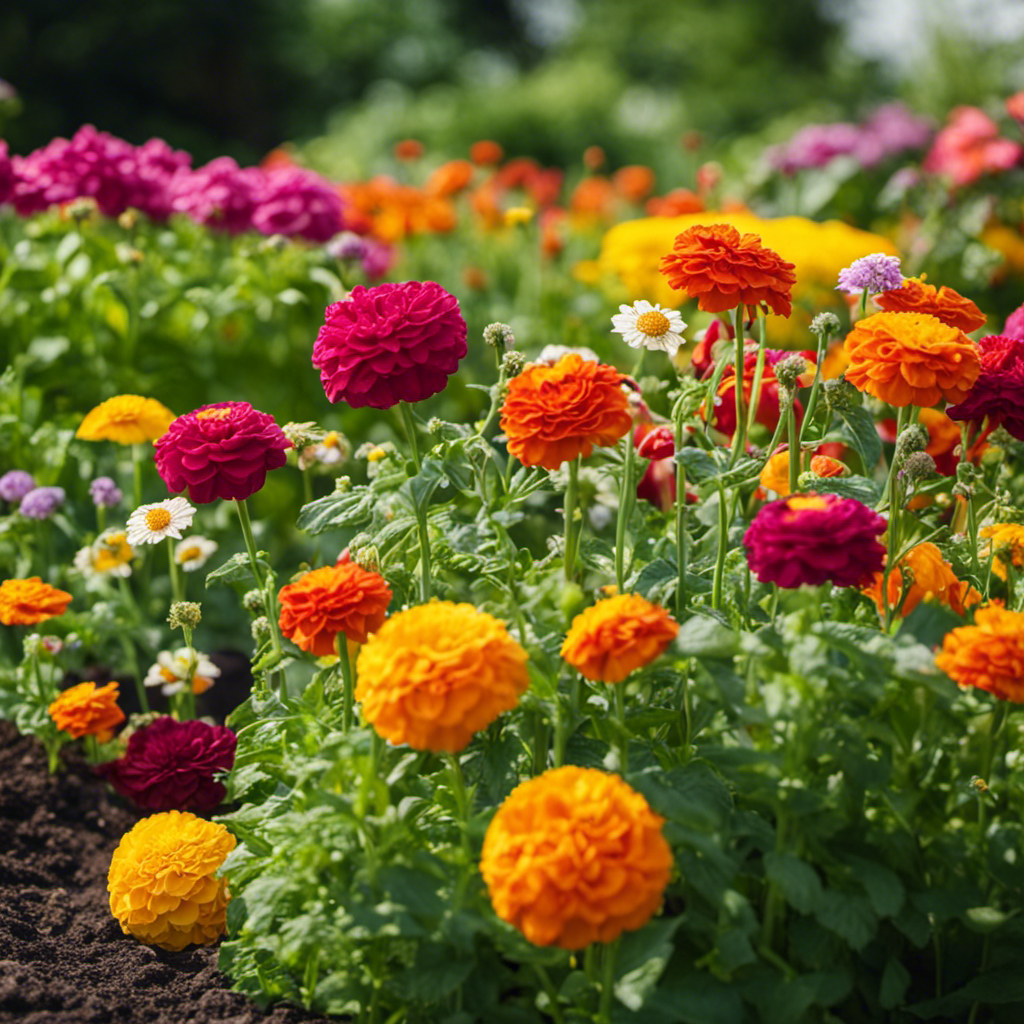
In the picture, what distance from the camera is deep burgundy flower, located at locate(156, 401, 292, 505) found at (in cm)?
175

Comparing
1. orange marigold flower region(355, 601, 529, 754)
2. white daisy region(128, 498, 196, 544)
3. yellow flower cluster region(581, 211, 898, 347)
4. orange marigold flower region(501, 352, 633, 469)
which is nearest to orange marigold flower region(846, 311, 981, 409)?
orange marigold flower region(501, 352, 633, 469)

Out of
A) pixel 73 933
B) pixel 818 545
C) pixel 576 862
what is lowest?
pixel 73 933

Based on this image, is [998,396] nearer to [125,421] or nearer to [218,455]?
[218,455]

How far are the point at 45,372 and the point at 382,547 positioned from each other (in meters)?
1.88

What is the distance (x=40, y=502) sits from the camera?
106 inches

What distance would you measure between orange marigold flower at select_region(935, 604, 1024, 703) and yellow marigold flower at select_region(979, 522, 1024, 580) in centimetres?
39

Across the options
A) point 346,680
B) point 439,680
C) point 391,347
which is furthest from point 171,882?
point 391,347

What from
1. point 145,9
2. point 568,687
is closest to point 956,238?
point 568,687

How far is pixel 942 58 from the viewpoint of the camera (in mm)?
10234

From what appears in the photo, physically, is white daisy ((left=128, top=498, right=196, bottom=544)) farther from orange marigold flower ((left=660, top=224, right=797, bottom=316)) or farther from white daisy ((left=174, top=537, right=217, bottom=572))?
orange marigold flower ((left=660, top=224, right=797, bottom=316))

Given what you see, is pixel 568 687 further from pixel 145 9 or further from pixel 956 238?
pixel 145 9

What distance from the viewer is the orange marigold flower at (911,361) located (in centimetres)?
166

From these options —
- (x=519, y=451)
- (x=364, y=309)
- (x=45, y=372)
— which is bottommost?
(x=45, y=372)

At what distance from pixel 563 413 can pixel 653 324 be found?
1.12ft
